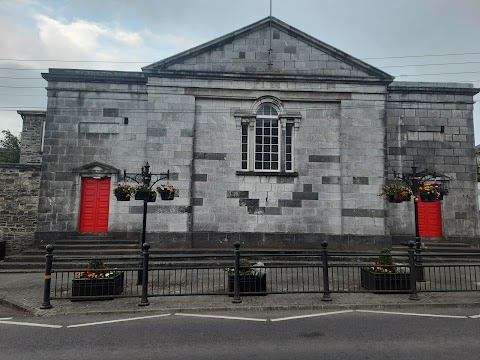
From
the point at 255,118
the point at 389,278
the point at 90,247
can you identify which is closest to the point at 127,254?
the point at 90,247

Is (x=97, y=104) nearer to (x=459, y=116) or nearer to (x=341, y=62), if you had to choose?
(x=341, y=62)

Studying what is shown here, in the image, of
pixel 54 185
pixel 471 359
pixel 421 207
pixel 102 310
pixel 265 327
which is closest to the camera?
pixel 471 359

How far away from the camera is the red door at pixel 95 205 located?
49.4ft

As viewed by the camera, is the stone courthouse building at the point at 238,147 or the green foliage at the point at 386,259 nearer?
the green foliage at the point at 386,259

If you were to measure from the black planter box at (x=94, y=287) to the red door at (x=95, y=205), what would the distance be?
23.0 feet

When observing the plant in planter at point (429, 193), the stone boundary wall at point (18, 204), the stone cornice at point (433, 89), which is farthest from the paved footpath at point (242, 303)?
the stone cornice at point (433, 89)

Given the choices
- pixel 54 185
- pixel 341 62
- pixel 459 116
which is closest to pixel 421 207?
pixel 459 116

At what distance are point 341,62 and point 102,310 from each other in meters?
14.0

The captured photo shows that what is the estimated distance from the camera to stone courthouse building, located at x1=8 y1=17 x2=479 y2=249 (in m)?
14.9

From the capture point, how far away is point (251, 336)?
19.8ft

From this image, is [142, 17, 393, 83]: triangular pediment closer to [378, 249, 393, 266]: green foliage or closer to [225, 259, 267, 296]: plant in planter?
[378, 249, 393, 266]: green foliage

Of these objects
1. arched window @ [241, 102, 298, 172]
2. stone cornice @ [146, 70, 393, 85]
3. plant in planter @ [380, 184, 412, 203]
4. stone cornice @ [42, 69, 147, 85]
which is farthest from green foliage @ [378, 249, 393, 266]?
stone cornice @ [42, 69, 147, 85]

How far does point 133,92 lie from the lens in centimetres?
1570

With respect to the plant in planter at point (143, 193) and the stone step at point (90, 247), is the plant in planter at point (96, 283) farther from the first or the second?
the stone step at point (90, 247)
